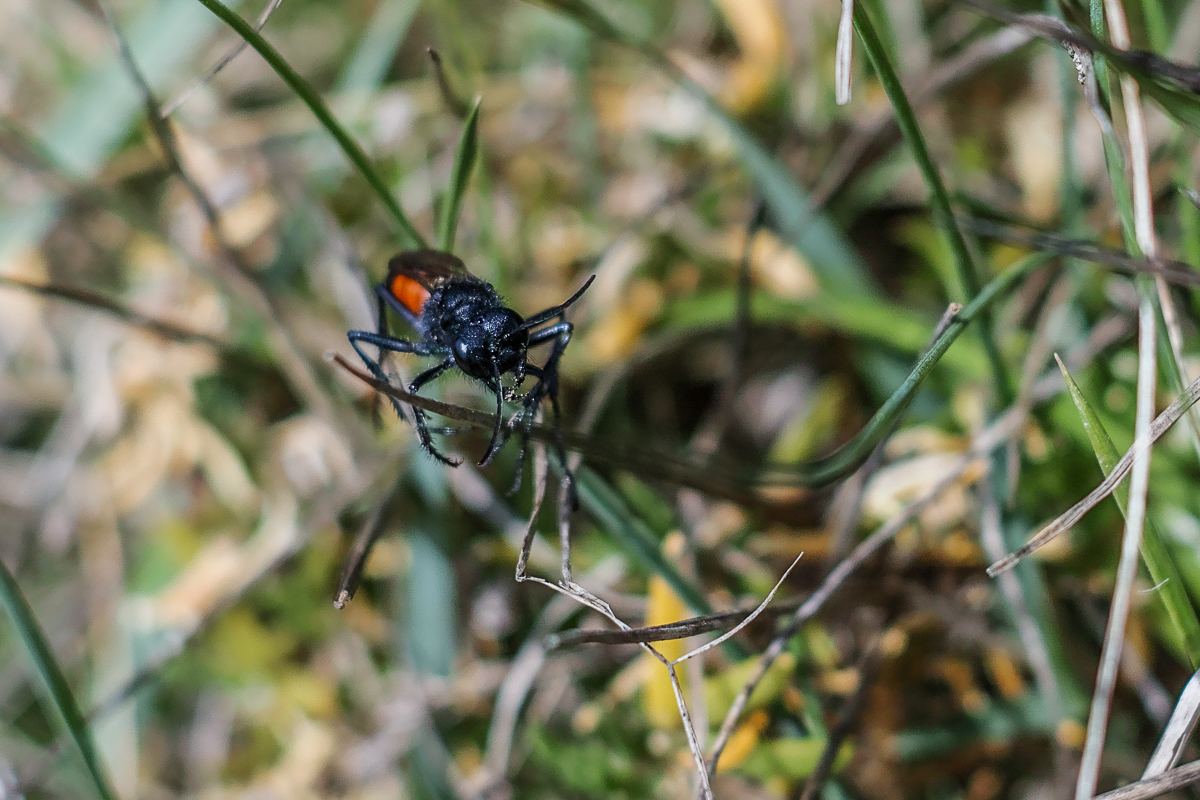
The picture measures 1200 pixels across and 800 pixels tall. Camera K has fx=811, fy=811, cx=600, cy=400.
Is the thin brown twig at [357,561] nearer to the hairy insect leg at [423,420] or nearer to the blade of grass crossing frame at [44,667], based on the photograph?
the hairy insect leg at [423,420]

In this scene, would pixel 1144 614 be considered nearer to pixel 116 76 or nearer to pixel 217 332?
pixel 217 332

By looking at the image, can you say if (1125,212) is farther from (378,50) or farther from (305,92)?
(378,50)

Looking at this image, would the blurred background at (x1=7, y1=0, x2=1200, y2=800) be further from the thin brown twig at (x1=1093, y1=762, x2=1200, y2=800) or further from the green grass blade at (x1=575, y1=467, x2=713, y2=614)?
the thin brown twig at (x1=1093, y1=762, x2=1200, y2=800)

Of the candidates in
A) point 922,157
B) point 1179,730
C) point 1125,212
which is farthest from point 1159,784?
point 922,157

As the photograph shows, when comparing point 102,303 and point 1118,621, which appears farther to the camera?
point 102,303

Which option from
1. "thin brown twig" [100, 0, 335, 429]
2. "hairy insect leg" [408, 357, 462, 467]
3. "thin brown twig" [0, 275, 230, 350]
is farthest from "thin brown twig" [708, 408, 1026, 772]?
"thin brown twig" [0, 275, 230, 350]

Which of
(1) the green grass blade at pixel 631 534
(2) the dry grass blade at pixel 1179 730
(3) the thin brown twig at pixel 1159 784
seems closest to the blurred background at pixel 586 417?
(1) the green grass blade at pixel 631 534

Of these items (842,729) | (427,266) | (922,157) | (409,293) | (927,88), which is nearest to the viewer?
(922,157)
